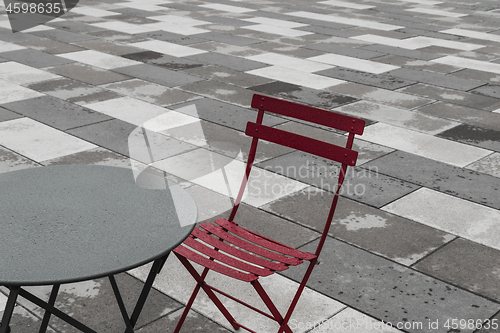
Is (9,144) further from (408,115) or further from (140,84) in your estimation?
(408,115)

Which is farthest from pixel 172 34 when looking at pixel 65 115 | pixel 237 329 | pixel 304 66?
pixel 237 329

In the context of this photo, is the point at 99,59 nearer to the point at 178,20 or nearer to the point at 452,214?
the point at 178,20

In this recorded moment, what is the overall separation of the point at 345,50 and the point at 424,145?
453 cm

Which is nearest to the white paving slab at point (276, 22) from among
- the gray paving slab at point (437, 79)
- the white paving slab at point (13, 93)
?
the gray paving slab at point (437, 79)

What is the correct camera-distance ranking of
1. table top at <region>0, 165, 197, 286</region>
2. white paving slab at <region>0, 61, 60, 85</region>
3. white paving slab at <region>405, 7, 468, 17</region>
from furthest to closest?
white paving slab at <region>405, 7, 468, 17</region> < white paving slab at <region>0, 61, 60, 85</region> < table top at <region>0, 165, 197, 286</region>

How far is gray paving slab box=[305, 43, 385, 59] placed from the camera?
995cm

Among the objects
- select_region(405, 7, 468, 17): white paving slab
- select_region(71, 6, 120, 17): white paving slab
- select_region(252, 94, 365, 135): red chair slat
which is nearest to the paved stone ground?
select_region(71, 6, 120, 17): white paving slab

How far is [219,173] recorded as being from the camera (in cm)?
546

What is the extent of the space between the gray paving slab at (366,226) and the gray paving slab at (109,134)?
5.77ft

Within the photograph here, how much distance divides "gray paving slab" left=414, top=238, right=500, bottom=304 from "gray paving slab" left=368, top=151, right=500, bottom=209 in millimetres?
797

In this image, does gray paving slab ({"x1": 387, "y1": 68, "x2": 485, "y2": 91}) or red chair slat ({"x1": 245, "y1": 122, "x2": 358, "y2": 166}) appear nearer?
red chair slat ({"x1": 245, "y1": 122, "x2": 358, "y2": 166})

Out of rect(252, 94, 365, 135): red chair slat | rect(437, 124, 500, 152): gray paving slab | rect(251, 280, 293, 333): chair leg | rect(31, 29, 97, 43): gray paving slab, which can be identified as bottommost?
rect(31, 29, 97, 43): gray paving slab

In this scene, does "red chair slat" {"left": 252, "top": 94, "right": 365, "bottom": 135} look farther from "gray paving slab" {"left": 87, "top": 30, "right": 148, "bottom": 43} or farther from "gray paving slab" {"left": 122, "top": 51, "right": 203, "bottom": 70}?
"gray paving slab" {"left": 87, "top": 30, "right": 148, "bottom": 43}

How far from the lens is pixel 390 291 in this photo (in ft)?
12.0
